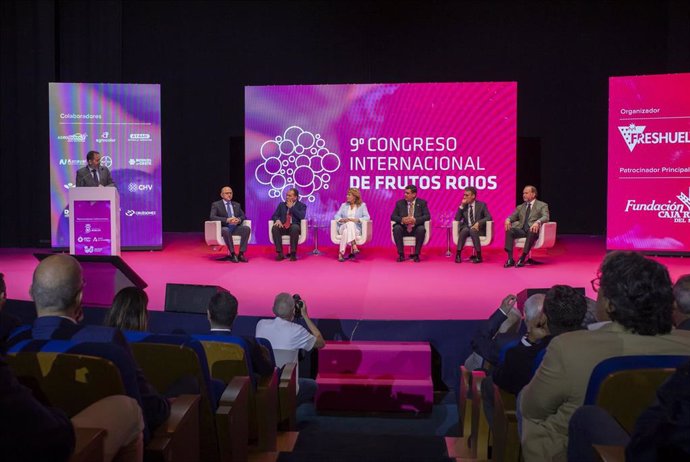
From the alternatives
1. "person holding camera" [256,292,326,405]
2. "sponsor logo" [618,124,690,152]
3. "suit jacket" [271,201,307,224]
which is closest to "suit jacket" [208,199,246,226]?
"suit jacket" [271,201,307,224]

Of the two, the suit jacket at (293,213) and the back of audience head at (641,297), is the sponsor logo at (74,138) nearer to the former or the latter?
the suit jacket at (293,213)

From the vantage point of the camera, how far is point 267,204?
10586 mm

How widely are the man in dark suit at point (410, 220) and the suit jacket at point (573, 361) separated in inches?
271

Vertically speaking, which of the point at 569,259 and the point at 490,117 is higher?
the point at 490,117

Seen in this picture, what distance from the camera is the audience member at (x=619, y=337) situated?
2156 millimetres

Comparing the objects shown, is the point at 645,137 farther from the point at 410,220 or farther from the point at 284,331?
the point at 284,331

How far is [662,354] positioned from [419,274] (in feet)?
19.8

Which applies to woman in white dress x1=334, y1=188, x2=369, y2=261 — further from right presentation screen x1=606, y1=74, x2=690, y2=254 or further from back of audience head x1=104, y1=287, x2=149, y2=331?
back of audience head x1=104, y1=287, x2=149, y2=331

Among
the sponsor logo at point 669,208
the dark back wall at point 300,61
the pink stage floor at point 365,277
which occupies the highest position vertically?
the dark back wall at point 300,61

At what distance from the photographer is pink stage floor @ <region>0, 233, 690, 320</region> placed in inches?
243

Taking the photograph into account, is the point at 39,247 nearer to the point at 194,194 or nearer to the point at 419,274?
the point at 194,194

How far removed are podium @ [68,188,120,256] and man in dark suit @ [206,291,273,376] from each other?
495 centimetres

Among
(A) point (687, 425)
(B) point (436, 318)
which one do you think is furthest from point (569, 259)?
(A) point (687, 425)

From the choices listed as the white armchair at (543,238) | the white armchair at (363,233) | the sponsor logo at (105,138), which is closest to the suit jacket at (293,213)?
the white armchair at (363,233)
